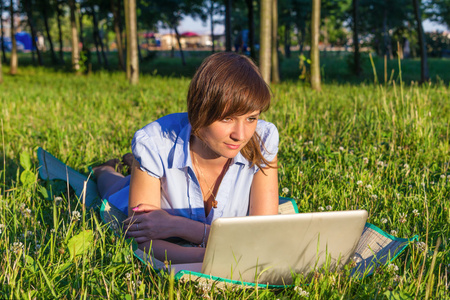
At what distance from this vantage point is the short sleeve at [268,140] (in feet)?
8.77

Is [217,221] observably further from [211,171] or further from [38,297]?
[211,171]

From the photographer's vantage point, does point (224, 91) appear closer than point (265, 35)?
Yes

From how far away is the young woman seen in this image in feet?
7.16

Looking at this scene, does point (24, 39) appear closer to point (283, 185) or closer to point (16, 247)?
point (283, 185)

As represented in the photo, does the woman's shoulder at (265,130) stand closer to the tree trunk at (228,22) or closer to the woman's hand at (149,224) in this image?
the woman's hand at (149,224)

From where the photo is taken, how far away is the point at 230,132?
7.32ft

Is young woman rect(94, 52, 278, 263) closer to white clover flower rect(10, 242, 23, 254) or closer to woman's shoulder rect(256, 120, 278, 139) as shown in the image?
woman's shoulder rect(256, 120, 278, 139)

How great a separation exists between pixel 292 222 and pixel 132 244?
3.21ft

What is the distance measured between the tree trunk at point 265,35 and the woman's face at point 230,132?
629cm

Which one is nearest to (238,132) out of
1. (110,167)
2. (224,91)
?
(224,91)

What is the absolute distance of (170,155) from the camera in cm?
258

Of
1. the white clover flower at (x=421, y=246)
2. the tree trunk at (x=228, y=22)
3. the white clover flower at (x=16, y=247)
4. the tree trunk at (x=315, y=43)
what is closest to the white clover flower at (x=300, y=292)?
the white clover flower at (x=421, y=246)

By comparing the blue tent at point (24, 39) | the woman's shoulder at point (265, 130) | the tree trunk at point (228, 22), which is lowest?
the woman's shoulder at point (265, 130)

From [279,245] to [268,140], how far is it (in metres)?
0.93
